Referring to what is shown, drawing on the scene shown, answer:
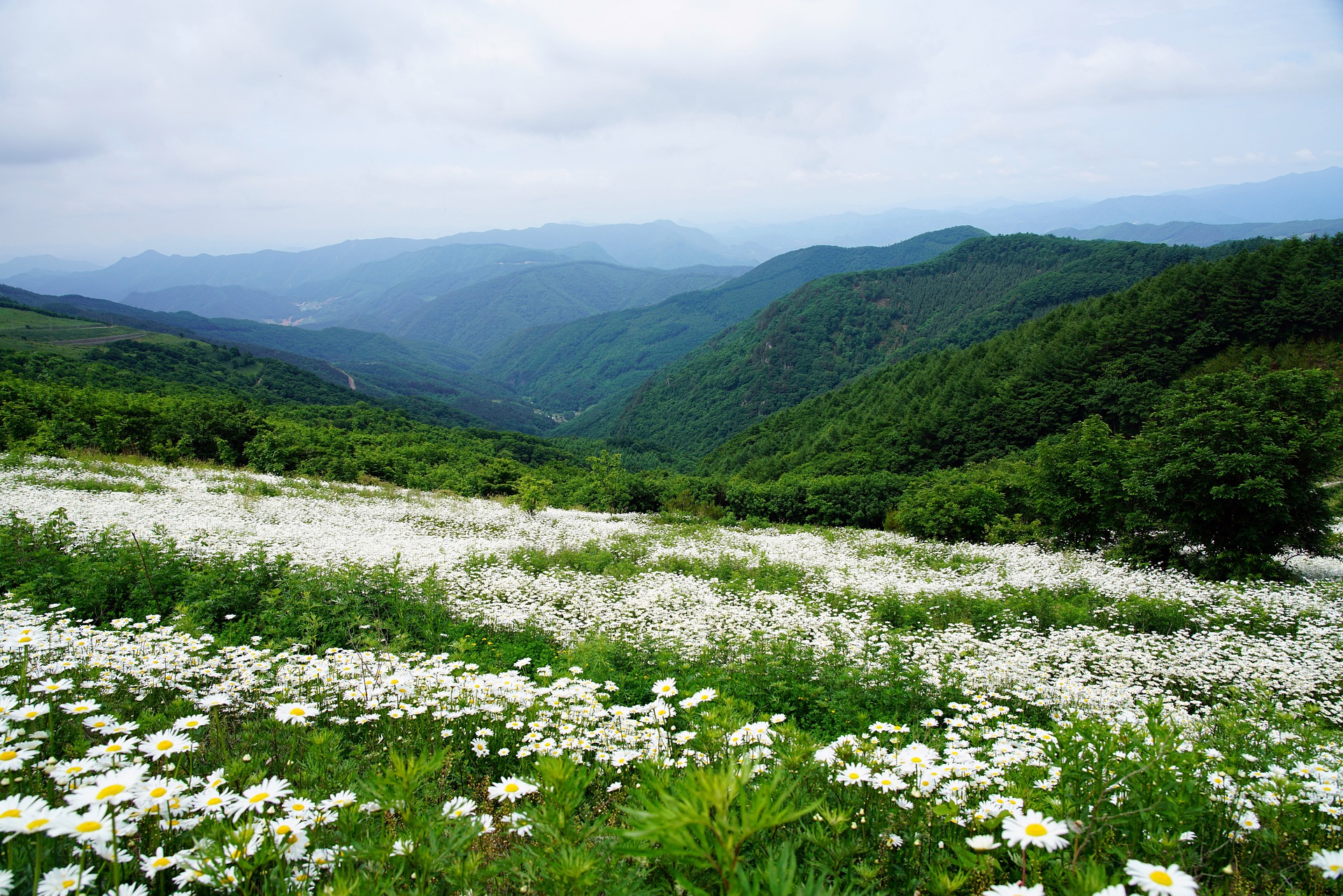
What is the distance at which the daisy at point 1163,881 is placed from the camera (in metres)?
1.68

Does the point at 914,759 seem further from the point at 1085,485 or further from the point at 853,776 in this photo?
the point at 1085,485

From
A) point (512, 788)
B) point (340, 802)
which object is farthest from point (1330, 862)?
point (340, 802)

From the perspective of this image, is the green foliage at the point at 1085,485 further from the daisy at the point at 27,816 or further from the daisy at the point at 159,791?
the daisy at the point at 27,816

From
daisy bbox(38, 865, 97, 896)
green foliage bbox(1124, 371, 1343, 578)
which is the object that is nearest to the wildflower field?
daisy bbox(38, 865, 97, 896)

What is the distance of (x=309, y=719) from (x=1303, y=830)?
6.31 metres

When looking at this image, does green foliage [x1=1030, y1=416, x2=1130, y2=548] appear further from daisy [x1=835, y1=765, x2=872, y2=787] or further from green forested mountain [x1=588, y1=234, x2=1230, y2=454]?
green forested mountain [x1=588, y1=234, x2=1230, y2=454]

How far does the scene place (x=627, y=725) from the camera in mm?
4312

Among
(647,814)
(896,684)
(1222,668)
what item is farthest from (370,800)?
(1222,668)

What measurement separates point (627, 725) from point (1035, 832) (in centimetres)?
287

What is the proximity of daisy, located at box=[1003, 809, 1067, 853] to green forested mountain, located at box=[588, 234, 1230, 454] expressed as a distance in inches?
5291

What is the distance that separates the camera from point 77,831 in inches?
74.0

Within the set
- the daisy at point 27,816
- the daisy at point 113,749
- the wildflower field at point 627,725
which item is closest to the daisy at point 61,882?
the wildflower field at point 627,725

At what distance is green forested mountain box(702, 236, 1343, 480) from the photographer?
50.3 metres

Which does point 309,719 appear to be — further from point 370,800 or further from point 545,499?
point 545,499
